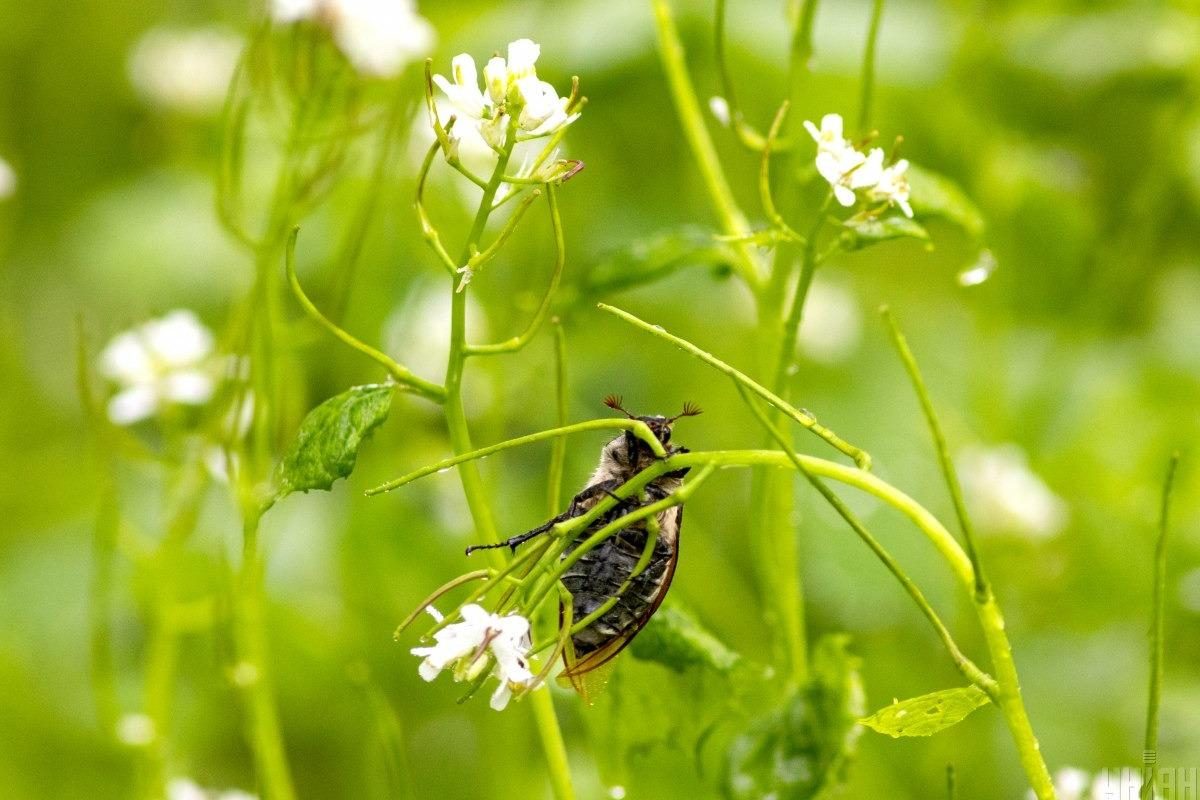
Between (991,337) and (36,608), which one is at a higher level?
(991,337)

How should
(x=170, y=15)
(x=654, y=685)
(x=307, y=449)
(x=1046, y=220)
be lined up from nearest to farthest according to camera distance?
1. (x=307, y=449)
2. (x=654, y=685)
3. (x=1046, y=220)
4. (x=170, y=15)

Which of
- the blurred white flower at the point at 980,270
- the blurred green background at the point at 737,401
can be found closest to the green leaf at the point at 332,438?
the blurred white flower at the point at 980,270

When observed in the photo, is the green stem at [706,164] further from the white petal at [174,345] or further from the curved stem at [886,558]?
the white petal at [174,345]

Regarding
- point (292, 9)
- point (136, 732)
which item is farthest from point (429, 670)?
point (292, 9)

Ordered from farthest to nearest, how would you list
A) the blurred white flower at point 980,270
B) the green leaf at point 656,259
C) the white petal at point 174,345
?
the white petal at point 174,345 < the green leaf at point 656,259 < the blurred white flower at point 980,270

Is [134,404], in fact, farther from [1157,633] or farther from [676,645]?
[1157,633]

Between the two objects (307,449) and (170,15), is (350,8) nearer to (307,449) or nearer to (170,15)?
(307,449)

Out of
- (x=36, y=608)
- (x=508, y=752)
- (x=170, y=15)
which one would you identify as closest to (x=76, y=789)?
(x=36, y=608)
